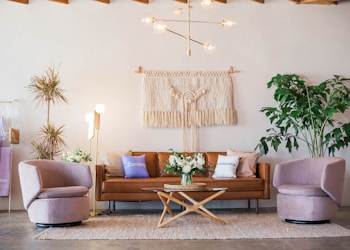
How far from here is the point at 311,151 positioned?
24.4 feet

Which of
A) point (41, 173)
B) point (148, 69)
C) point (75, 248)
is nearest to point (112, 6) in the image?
point (148, 69)

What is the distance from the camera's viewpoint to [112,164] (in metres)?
6.89

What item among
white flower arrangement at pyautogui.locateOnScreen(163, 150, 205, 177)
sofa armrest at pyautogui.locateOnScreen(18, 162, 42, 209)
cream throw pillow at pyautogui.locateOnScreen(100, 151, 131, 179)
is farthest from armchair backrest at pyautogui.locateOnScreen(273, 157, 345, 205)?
sofa armrest at pyautogui.locateOnScreen(18, 162, 42, 209)

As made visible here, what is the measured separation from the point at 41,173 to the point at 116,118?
2.03m

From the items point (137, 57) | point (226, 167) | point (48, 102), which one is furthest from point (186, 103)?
point (48, 102)

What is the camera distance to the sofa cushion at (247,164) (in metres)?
6.91

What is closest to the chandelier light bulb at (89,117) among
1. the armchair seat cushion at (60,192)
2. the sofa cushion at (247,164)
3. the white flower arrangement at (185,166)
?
the armchair seat cushion at (60,192)

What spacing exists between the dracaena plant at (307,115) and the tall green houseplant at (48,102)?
9.95 ft

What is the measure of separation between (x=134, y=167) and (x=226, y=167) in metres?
1.30

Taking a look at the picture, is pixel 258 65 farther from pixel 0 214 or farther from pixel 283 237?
pixel 0 214

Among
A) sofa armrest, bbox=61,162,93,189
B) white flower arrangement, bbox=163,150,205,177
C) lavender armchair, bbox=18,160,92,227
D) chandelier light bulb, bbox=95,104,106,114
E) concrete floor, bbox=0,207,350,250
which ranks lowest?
concrete floor, bbox=0,207,350,250

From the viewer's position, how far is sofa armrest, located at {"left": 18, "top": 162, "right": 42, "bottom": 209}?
17.8ft

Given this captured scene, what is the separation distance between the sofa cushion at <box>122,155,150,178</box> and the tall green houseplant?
3.58 ft

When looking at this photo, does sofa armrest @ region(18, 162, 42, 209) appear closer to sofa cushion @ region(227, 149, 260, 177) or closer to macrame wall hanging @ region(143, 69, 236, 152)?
macrame wall hanging @ region(143, 69, 236, 152)
